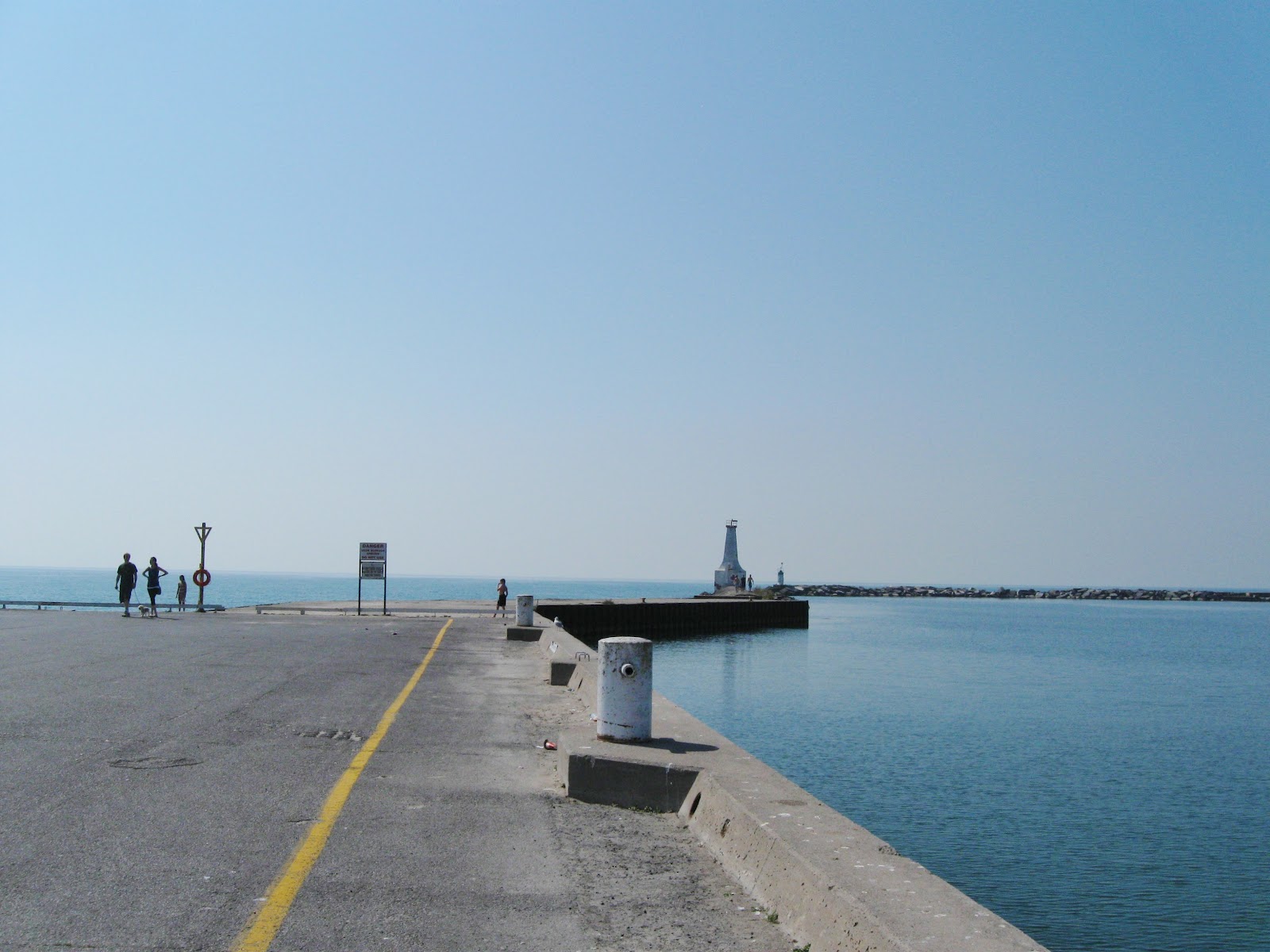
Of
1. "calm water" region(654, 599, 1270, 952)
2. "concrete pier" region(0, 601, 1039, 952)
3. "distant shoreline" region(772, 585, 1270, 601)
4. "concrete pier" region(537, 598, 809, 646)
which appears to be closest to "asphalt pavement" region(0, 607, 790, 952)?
"concrete pier" region(0, 601, 1039, 952)

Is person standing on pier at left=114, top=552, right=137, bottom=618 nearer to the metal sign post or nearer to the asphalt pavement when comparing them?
the metal sign post

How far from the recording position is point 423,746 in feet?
33.1

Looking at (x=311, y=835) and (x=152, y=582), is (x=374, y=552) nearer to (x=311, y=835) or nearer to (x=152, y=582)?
(x=152, y=582)

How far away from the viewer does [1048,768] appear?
75.8 ft

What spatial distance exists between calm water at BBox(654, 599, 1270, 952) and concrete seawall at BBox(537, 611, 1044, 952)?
24.3 ft

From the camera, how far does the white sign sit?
124 ft

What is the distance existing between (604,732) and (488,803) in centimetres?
117

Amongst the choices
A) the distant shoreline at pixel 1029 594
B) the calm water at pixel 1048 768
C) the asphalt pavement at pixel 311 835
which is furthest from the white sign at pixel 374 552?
the distant shoreline at pixel 1029 594

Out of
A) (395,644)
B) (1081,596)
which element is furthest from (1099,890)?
(1081,596)

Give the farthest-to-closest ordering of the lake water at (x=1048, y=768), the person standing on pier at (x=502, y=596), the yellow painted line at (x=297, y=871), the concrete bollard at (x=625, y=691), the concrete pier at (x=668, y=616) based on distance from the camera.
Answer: the concrete pier at (x=668, y=616)
the person standing on pier at (x=502, y=596)
the lake water at (x=1048, y=768)
the concrete bollard at (x=625, y=691)
the yellow painted line at (x=297, y=871)

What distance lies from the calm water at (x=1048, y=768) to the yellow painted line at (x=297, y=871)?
879 centimetres

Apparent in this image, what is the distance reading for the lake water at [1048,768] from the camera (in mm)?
14359

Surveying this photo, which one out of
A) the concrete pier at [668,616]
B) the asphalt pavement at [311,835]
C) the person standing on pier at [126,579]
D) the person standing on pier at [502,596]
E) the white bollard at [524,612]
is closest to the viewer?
the asphalt pavement at [311,835]

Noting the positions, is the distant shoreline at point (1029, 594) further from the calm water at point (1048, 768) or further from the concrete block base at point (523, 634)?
the concrete block base at point (523, 634)
